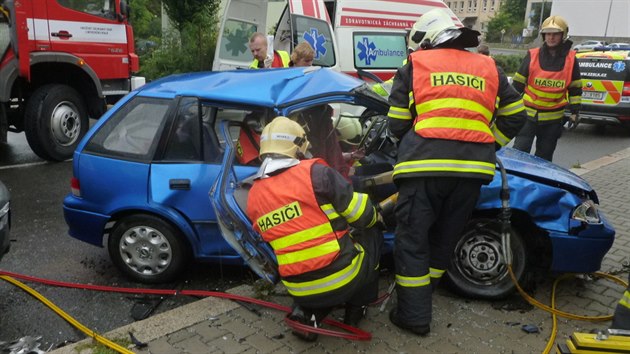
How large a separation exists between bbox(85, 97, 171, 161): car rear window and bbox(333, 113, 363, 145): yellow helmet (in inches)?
54.6

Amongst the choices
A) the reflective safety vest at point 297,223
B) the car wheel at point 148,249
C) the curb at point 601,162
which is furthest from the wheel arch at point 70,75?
the curb at point 601,162

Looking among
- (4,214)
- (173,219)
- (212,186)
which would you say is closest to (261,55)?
(173,219)

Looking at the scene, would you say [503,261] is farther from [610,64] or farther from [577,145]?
[610,64]

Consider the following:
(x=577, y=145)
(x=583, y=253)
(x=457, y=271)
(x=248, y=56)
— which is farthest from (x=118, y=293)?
(x=577, y=145)

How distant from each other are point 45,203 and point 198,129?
2.88m

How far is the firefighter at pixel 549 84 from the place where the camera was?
5.36 m

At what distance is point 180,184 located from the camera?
3.64m

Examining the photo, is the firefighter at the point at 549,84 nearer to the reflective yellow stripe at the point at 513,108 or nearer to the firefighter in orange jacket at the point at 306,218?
the reflective yellow stripe at the point at 513,108

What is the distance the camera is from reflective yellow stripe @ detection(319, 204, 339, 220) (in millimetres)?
2826

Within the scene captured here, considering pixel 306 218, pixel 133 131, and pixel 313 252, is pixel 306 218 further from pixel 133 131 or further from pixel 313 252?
pixel 133 131

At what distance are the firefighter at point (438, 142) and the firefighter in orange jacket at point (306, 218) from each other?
0.33 m

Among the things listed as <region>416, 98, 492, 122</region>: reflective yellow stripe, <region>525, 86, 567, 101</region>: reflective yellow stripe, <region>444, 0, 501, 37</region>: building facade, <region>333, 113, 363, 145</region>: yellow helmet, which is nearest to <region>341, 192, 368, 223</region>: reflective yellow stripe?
<region>416, 98, 492, 122</region>: reflective yellow stripe

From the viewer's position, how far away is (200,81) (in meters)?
3.93

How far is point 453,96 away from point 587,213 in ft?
4.44
